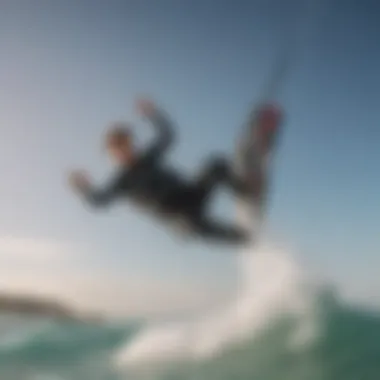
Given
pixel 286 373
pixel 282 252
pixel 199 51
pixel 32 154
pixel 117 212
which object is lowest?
pixel 286 373

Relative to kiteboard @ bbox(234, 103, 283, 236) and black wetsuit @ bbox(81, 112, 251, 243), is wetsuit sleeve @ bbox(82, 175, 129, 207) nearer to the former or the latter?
black wetsuit @ bbox(81, 112, 251, 243)

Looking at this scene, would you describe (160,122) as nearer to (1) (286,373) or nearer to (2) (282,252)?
(2) (282,252)

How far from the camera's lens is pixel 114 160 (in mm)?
1502

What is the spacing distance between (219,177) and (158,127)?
0.47ft

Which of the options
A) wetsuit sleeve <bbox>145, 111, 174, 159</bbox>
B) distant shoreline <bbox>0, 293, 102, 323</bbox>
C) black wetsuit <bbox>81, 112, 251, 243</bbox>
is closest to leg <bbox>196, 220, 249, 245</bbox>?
black wetsuit <bbox>81, 112, 251, 243</bbox>

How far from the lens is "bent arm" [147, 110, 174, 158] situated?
1.50 metres

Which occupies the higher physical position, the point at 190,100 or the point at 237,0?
the point at 237,0

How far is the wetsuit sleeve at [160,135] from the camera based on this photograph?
150 cm

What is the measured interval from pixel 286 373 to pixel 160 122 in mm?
509

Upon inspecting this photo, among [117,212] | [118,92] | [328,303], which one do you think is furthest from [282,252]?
[118,92]

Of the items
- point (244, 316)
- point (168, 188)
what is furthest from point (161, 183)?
point (244, 316)

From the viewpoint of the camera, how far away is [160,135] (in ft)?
4.95

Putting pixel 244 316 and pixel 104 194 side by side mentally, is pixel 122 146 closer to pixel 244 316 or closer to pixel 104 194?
pixel 104 194

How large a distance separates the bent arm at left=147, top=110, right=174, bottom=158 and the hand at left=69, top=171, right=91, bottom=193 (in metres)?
0.12
